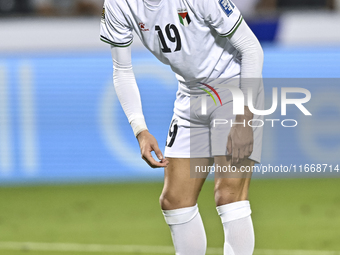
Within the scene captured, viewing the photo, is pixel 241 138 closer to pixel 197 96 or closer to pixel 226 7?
pixel 197 96

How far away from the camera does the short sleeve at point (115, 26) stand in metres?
2.74

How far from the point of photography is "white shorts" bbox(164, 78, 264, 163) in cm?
274

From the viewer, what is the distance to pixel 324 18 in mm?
6375

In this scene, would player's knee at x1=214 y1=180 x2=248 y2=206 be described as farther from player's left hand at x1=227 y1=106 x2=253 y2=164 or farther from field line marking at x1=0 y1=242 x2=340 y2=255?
field line marking at x1=0 y1=242 x2=340 y2=255

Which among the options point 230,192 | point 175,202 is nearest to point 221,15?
point 230,192

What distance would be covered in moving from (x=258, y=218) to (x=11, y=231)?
2.04 m

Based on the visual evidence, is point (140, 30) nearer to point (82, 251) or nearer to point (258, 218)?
point (82, 251)

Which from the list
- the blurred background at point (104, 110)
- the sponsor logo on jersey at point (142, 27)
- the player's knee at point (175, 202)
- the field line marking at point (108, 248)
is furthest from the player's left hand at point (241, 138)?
the blurred background at point (104, 110)

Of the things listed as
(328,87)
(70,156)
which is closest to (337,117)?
(328,87)

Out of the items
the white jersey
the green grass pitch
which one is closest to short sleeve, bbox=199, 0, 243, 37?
the white jersey

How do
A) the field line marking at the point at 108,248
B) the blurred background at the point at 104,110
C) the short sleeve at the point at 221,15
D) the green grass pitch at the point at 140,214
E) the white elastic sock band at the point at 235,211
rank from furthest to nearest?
the blurred background at the point at 104,110 < the green grass pitch at the point at 140,214 < the field line marking at the point at 108,248 < the white elastic sock band at the point at 235,211 < the short sleeve at the point at 221,15

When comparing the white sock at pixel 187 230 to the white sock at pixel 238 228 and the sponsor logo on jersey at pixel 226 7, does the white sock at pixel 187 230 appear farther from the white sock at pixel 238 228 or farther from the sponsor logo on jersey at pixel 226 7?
the sponsor logo on jersey at pixel 226 7

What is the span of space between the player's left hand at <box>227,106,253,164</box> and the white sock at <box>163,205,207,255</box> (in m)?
0.42

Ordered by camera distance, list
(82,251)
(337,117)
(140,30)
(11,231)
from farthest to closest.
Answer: (337,117)
(11,231)
(82,251)
(140,30)
